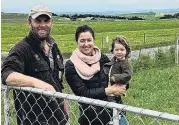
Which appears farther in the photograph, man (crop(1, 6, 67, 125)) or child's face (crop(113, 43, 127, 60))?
child's face (crop(113, 43, 127, 60))

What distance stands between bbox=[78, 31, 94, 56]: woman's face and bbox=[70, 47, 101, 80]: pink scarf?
38 millimetres

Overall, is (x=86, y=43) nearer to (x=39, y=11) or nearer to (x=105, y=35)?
(x=39, y=11)

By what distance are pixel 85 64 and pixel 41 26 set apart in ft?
1.43

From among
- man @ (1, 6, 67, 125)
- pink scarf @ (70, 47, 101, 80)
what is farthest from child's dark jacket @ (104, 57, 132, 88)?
man @ (1, 6, 67, 125)

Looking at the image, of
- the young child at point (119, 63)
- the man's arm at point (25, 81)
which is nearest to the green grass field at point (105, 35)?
the young child at point (119, 63)

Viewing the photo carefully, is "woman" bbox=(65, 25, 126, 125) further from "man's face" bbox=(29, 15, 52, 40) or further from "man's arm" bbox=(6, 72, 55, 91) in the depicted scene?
"man's arm" bbox=(6, 72, 55, 91)

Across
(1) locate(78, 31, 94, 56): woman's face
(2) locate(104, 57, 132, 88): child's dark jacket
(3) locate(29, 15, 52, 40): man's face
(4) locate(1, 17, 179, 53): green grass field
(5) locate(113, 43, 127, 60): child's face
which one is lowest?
(4) locate(1, 17, 179, 53): green grass field

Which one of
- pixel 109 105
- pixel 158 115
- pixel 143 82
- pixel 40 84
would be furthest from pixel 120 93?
pixel 143 82

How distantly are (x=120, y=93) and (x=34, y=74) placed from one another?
65 centimetres

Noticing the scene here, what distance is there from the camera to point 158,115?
88.7 inches

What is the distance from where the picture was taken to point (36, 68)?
3305 mm

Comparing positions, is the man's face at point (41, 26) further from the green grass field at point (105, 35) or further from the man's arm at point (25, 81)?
the green grass field at point (105, 35)

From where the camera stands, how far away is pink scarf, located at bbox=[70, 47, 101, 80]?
11.2ft

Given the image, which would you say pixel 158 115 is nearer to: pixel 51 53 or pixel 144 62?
pixel 51 53
